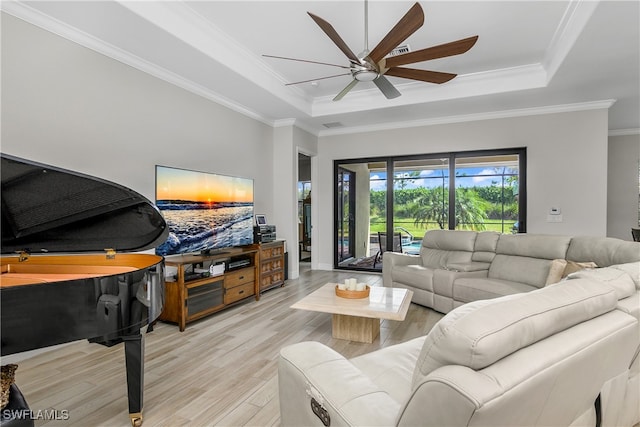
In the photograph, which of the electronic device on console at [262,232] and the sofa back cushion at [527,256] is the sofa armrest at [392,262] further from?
the electronic device on console at [262,232]

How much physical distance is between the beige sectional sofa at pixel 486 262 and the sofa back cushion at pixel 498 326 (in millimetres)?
2364

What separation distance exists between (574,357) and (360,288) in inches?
87.2

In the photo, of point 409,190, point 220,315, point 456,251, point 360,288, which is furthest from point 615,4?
point 220,315

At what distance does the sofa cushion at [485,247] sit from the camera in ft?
13.2

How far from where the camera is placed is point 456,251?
4.28 metres

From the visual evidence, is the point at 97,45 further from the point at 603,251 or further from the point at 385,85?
the point at 603,251

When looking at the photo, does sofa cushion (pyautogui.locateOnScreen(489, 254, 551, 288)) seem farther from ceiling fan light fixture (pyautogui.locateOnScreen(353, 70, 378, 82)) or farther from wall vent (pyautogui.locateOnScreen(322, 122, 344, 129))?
wall vent (pyautogui.locateOnScreen(322, 122, 344, 129))

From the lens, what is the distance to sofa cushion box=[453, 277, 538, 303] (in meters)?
3.28

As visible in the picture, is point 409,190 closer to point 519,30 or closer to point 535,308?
point 519,30

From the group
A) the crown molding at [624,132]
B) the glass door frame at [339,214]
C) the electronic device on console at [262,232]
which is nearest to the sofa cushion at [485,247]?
the electronic device on console at [262,232]

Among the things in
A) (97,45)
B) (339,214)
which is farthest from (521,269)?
(97,45)

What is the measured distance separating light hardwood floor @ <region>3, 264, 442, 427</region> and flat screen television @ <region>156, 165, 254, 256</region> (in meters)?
0.87

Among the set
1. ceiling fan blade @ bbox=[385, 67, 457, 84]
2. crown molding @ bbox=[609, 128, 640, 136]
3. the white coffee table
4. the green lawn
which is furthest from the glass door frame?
crown molding @ bbox=[609, 128, 640, 136]

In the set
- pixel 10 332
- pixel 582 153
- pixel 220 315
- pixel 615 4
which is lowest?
pixel 220 315
